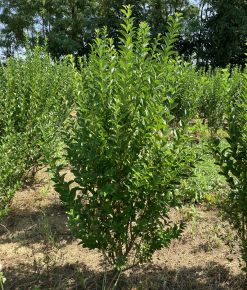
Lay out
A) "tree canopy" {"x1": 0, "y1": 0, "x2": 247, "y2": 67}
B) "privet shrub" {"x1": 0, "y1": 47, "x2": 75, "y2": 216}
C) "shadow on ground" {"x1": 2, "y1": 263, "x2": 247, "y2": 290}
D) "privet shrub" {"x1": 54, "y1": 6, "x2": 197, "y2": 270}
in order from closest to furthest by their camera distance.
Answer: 1. "privet shrub" {"x1": 54, "y1": 6, "x2": 197, "y2": 270}
2. "shadow on ground" {"x1": 2, "y1": 263, "x2": 247, "y2": 290}
3. "privet shrub" {"x1": 0, "y1": 47, "x2": 75, "y2": 216}
4. "tree canopy" {"x1": 0, "y1": 0, "x2": 247, "y2": 67}

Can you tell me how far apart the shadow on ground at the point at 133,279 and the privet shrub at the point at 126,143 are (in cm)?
68

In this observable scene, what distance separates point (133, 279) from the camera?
3.23m

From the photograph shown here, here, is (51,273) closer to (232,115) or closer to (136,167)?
(136,167)

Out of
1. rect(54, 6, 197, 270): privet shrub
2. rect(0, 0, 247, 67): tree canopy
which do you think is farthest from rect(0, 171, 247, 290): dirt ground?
rect(0, 0, 247, 67): tree canopy

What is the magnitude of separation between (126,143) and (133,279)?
1.46 meters

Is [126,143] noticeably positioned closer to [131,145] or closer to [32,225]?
[131,145]

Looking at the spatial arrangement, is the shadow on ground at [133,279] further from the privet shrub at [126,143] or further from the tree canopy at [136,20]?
the tree canopy at [136,20]

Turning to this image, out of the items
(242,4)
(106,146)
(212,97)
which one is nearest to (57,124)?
(106,146)

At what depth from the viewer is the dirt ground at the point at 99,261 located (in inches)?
125

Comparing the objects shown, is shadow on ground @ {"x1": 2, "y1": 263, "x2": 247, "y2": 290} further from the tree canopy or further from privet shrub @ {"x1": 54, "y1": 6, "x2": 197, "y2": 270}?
the tree canopy

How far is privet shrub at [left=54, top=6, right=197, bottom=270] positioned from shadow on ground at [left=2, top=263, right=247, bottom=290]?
0.68 meters

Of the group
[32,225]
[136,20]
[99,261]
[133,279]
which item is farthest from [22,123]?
[136,20]

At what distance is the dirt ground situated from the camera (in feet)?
10.4

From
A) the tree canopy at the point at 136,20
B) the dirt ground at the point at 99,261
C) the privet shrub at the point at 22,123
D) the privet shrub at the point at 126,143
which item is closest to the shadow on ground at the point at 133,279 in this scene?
the dirt ground at the point at 99,261
